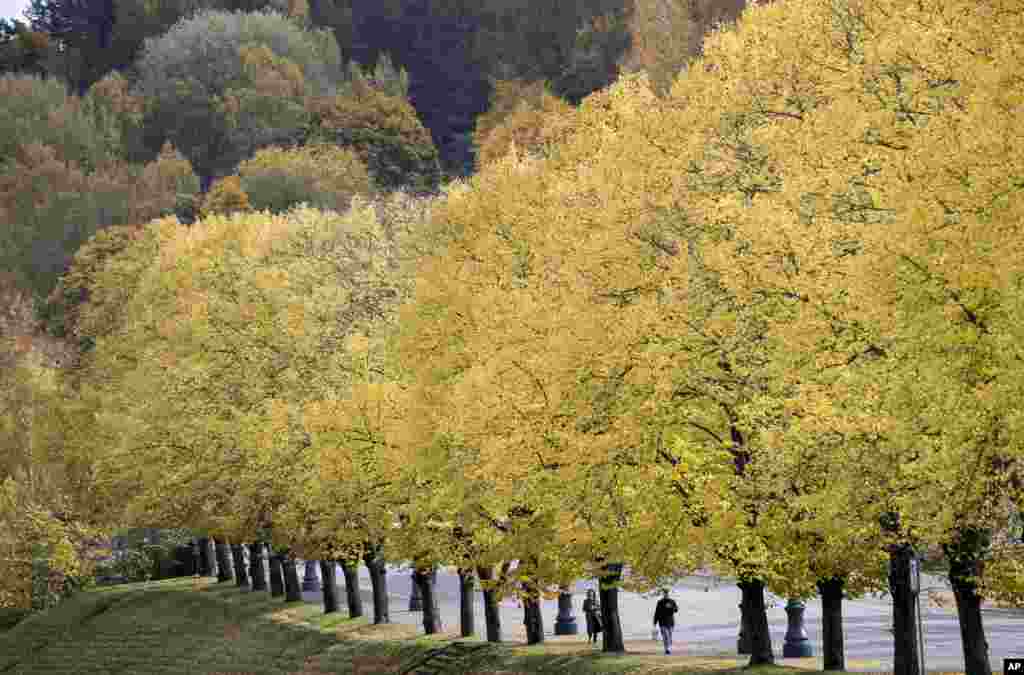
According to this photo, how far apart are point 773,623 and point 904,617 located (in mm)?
23778

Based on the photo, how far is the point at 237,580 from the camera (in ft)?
295

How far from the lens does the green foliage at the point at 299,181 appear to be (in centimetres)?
13712

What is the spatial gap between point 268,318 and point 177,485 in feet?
23.5

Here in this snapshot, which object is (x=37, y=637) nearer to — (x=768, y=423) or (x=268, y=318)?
(x=268, y=318)

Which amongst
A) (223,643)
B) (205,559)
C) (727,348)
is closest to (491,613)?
(727,348)

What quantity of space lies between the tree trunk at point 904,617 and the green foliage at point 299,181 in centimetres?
10058

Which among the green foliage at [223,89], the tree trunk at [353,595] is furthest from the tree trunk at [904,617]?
the green foliage at [223,89]

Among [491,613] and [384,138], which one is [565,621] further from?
[384,138]

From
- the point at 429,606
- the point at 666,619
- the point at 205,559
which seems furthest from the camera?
the point at 205,559

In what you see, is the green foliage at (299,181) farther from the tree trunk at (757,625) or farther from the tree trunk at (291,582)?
the tree trunk at (757,625)

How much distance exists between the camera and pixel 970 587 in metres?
32.5

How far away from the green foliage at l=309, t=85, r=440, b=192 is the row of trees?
91.6m

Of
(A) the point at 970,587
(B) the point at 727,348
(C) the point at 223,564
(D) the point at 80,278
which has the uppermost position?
(D) the point at 80,278

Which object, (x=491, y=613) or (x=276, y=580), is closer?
(x=491, y=613)
